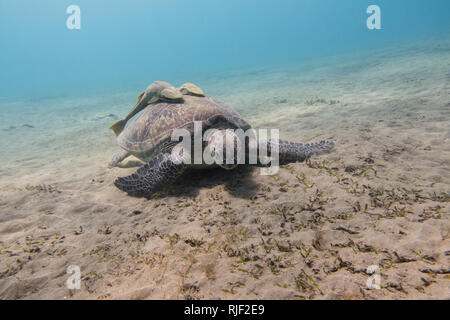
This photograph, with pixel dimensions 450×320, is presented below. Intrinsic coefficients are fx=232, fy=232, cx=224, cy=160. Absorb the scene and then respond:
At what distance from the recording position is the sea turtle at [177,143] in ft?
13.1

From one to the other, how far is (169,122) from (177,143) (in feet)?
1.81

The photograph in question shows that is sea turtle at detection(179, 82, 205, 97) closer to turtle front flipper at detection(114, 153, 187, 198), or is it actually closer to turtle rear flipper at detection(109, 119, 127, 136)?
turtle front flipper at detection(114, 153, 187, 198)

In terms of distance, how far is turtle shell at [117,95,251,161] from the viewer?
181 inches

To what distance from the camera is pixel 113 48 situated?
18425 cm

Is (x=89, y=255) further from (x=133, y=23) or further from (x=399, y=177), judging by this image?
(x=133, y=23)

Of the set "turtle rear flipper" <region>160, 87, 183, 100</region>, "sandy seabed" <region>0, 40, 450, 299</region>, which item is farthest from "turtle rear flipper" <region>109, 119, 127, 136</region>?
"turtle rear flipper" <region>160, 87, 183, 100</region>

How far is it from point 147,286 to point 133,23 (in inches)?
9436

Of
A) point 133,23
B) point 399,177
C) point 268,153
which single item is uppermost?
point 133,23

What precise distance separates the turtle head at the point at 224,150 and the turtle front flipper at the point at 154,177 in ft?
1.86

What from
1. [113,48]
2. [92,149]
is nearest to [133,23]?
[113,48]

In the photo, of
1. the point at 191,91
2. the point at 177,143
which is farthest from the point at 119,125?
the point at 177,143

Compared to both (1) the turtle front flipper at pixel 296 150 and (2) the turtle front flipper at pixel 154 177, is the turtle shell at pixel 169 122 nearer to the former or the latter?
(2) the turtle front flipper at pixel 154 177

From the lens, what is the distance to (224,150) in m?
3.81
